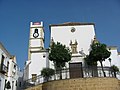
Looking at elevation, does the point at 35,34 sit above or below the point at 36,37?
above

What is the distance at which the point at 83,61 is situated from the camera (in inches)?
958

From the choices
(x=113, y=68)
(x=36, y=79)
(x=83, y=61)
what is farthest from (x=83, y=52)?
(x=36, y=79)

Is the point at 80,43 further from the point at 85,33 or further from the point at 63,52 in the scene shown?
the point at 63,52

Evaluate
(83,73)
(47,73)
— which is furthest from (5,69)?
(83,73)

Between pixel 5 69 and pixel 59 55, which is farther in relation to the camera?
pixel 59 55

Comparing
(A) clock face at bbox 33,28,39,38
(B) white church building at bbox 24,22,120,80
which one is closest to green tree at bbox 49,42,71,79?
(B) white church building at bbox 24,22,120,80

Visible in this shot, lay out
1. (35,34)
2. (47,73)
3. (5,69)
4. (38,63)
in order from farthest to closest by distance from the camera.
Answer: (35,34) → (38,63) → (47,73) → (5,69)

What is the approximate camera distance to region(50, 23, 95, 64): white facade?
2540 centimetres

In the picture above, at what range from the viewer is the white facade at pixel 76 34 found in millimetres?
25403

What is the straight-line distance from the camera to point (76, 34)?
26266mm

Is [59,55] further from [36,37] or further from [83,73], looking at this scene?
[36,37]

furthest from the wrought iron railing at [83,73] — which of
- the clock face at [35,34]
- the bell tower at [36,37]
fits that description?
the clock face at [35,34]

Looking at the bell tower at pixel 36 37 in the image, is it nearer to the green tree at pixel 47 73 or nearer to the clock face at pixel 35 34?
the clock face at pixel 35 34

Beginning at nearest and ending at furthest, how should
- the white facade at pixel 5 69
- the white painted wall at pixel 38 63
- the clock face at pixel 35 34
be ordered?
1. the white facade at pixel 5 69
2. the white painted wall at pixel 38 63
3. the clock face at pixel 35 34
